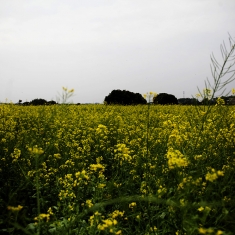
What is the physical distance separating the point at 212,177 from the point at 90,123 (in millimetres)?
5111

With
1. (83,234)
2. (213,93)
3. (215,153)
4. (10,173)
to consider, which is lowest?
(83,234)

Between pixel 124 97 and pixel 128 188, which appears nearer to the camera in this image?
pixel 128 188

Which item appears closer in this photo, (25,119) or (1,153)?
(1,153)

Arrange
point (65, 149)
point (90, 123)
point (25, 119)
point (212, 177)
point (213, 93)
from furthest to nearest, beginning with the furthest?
point (25, 119)
point (90, 123)
point (65, 149)
point (213, 93)
point (212, 177)

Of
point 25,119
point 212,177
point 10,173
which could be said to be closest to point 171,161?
point 212,177

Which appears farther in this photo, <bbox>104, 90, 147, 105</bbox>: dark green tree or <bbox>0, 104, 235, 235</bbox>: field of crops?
<bbox>104, 90, 147, 105</bbox>: dark green tree

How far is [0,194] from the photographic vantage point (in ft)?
9.66

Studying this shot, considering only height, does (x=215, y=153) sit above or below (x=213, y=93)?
below

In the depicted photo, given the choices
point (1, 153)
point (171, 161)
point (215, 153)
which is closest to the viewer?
point (171, 161)

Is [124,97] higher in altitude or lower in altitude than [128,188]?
higher

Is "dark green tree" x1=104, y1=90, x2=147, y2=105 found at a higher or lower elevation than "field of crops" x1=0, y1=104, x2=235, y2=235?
higher

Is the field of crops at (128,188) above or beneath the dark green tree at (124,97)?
beneath

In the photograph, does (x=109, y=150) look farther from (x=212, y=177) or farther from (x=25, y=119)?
(x=25, y=119)

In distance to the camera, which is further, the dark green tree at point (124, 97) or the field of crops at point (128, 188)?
the dark green tree at point (124, 97)
